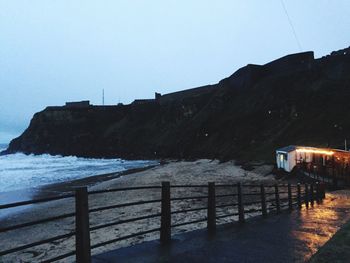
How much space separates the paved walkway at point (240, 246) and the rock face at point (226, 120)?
153 feet

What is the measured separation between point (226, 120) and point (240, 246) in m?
88.4

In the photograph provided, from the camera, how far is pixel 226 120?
314 ft

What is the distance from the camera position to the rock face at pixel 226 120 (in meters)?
68.2

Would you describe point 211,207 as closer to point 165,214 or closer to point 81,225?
point 165,214

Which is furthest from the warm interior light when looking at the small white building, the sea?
the sea

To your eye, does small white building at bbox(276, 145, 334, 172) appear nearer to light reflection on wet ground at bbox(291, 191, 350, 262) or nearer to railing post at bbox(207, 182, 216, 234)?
light reflection on wet ground at bbox(291, 191, 350, 262)

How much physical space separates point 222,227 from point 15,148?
6543 inches

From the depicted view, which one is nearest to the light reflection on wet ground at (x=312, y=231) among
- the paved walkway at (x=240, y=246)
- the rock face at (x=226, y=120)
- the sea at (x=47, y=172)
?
the paved walkway at (x=240, y=246)

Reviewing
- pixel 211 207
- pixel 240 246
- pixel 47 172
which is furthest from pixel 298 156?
pixel 240 246

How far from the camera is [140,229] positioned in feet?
54.6

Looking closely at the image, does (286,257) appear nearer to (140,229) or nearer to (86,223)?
(86,223)

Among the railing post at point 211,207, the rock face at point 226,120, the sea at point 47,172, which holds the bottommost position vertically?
the sea at point 47,172

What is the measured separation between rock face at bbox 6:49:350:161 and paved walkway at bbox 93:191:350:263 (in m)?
46.8

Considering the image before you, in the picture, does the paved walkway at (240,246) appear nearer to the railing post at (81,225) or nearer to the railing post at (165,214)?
the railing post at (165,214)
